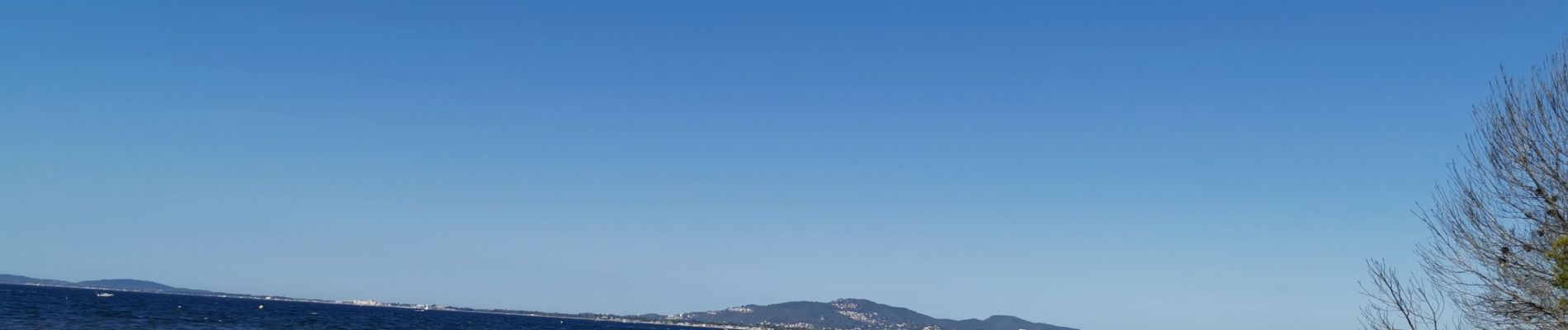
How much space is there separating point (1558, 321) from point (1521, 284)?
79 centimetres

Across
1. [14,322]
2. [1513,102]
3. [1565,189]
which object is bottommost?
[14,322]

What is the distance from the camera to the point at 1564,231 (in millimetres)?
14461

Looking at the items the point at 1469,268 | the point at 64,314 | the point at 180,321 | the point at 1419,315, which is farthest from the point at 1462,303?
the point at 64,314

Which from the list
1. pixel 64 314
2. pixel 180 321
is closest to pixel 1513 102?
pixel 180 321

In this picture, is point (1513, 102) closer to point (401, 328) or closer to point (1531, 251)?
point (1531, 251)

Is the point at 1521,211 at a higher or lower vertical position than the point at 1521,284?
higher

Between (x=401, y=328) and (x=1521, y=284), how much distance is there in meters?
96.4

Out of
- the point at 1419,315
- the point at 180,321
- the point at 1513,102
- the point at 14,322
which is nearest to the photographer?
the point at 1419,315

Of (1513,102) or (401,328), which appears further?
(401,328)

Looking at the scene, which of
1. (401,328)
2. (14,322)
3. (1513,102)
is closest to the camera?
(1513,102)

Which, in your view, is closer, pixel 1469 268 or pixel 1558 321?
pixel 1558 321

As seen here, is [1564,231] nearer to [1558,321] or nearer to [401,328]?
[1558,321]

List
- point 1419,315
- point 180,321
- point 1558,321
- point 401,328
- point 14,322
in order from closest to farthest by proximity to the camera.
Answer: point 1419,315 → point 1558,321 → point 14,322 → point 180,321 → point 401,328

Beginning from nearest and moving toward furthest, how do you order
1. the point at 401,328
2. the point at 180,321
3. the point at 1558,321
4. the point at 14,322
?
the point at 1558,321 → the point at 14,322 → the point at 180,321 → the point at 401,328
